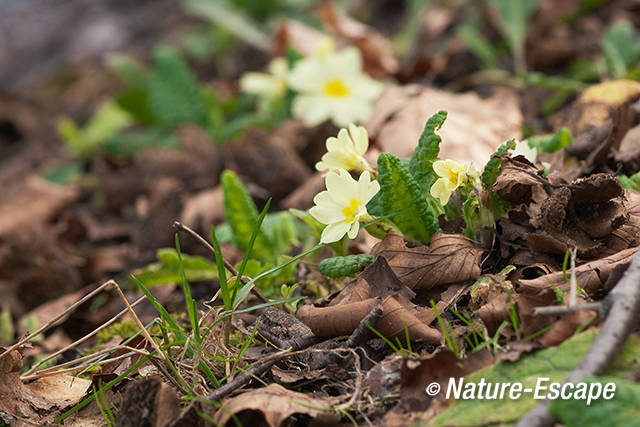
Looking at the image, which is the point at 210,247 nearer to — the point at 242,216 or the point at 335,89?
the point at 242,216

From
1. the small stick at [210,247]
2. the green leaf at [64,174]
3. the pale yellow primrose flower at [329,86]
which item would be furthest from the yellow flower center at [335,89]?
the green leaf at [64,174]

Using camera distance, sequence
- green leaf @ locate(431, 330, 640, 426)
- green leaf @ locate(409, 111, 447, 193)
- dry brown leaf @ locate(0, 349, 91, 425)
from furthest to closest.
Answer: green leaf @ locate(409, 111, 447, 193) → dry brown leaf @ locate(0, 349, 91, 425) → green leaf @ locate(431, 330, 640, 426)

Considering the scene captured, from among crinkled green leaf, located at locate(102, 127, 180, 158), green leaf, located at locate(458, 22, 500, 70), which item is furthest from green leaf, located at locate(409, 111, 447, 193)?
crinkled green leaf, located at locate(102, 127, 180, 158)

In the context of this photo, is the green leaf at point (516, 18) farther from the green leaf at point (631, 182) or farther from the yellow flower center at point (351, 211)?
the yellow flower center at point (351, 211)

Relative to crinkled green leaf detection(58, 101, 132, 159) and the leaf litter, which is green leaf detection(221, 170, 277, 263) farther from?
crinkled green leaf detection(58, 101, 132, 159)

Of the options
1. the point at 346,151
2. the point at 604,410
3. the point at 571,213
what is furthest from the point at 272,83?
the point at 604,410

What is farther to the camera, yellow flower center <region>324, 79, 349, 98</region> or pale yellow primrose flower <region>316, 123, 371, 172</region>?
yellow flower center <region>324, 79, 349, 98</region>

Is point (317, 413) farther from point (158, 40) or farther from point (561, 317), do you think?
point (158, 40)
